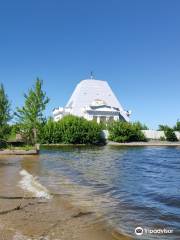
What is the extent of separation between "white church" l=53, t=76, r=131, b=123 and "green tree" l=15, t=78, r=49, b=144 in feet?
136

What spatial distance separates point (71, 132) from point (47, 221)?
195 ft

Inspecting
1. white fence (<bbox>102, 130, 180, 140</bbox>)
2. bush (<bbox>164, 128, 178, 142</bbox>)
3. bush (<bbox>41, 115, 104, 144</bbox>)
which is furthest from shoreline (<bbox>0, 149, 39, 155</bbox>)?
bush (<bbox>164, 128, 178, 142</bbox>)

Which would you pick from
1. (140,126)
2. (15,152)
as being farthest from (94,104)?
(15,152)

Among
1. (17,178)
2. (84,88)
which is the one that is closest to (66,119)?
(84,88)

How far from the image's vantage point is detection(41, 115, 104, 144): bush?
67.1 meters

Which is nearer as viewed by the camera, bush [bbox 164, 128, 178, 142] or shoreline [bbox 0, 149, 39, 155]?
shoreline [bbox 0, 149, 39, 155]

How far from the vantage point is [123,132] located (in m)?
72.8

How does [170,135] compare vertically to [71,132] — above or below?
below

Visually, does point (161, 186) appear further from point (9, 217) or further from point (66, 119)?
point (66, 119)

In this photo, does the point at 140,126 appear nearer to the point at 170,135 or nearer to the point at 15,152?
the point at 170,135

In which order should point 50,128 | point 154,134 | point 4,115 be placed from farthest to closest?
1. point 154,134
2. point 50,128
3. point 4,115

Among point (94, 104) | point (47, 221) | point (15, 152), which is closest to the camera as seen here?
point (47, 221)

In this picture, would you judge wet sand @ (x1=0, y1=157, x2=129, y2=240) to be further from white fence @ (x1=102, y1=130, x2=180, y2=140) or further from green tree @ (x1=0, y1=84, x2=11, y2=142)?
white fence @ (x1=102, y1=130, x2=180, y2=140)

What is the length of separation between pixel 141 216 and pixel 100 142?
6348cm
